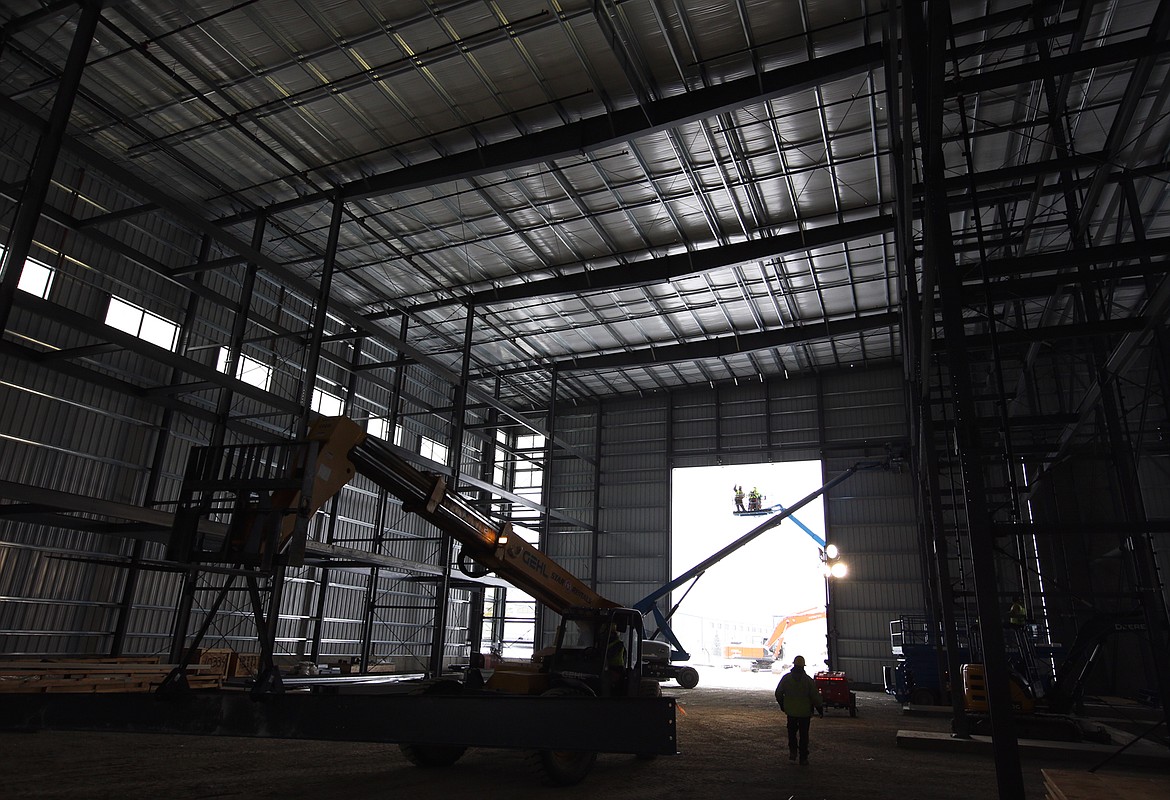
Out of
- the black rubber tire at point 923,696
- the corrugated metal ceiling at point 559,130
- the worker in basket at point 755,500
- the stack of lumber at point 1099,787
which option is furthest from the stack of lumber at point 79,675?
the worker in basket at point 755,500

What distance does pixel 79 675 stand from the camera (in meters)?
15.8

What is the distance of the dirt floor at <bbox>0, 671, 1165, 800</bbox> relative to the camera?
8.72 metres

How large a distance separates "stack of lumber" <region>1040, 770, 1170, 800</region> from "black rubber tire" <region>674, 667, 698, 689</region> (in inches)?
852

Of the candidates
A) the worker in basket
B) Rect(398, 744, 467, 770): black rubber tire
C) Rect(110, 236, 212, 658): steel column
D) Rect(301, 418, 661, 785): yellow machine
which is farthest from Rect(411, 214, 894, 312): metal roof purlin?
Rect(398, 744, 467, 770): black rubber tire

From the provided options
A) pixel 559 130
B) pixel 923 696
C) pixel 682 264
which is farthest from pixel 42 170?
pixel 923 696

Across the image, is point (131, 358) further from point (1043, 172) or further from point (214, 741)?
point (1043, 172)

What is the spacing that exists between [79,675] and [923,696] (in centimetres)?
2240

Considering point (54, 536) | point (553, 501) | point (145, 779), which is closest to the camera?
point (145, 779)

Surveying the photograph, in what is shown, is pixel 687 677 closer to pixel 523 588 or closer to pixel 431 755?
pixel 523 588

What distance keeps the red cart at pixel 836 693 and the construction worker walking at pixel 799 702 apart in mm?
9256

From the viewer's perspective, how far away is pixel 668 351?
1353 inches

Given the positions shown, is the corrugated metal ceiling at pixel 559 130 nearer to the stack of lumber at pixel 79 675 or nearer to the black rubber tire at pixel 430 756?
the black rubber tire at pixel 430 756

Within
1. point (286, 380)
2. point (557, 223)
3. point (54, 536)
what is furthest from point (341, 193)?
point (54, 536)

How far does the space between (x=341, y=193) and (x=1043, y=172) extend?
18.7 m
